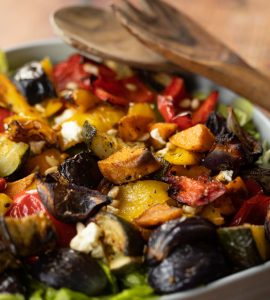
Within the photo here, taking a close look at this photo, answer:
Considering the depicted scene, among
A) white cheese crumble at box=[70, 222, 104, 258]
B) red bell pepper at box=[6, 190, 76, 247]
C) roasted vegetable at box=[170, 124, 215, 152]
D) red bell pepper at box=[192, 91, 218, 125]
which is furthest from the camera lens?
red bell pepper at box=[192, 91, 218, 125]

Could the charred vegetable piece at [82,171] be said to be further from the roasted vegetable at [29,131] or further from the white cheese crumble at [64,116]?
the white cheese crumble at [64,116]

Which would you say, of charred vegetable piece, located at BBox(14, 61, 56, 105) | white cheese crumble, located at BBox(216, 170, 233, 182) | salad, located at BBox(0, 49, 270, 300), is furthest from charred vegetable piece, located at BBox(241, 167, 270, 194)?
charred vegetable piece, located at BBox(14, 61, 56, 105)

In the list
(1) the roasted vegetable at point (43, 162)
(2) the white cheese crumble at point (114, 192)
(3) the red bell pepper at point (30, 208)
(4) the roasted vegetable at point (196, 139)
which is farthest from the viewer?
(1) the roasted vegetable at point (43, 162)

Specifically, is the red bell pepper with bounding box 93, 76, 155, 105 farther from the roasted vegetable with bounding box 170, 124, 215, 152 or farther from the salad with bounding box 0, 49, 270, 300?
the roasted vegetable with bounding box 170, 124, 215, 152

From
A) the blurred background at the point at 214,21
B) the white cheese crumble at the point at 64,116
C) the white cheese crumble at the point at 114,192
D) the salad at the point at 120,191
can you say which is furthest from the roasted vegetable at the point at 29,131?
the blurred background at the point at 214,21

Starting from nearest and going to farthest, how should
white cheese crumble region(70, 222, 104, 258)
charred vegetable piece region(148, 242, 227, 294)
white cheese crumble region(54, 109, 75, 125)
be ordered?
charred vegetable piece region(148, 242, 227, 294), white cheese crumble region(70, 222, 104, 258), white cheese crumble region(54, 109, 75, 125)

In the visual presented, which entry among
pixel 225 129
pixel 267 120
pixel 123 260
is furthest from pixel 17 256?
pixel 267 120

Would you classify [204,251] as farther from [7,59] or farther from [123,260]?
[7,59]

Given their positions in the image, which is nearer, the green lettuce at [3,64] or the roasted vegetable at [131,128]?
the roasted vegetable at [131,128]
